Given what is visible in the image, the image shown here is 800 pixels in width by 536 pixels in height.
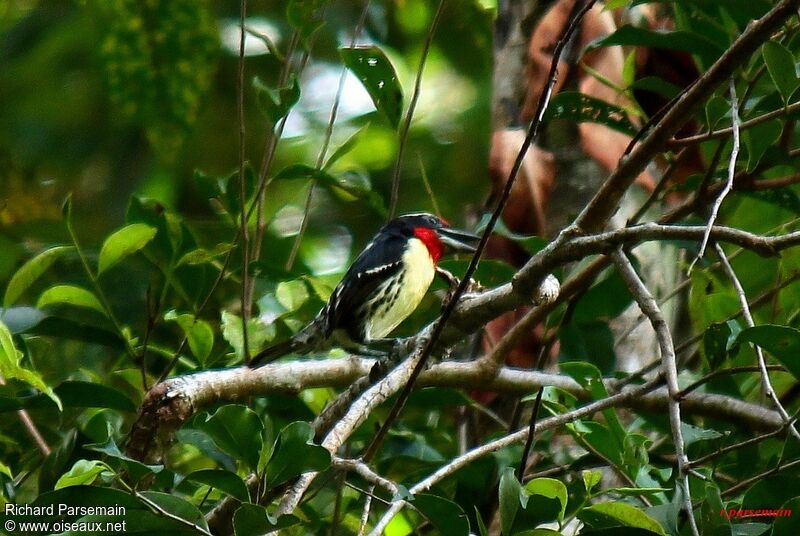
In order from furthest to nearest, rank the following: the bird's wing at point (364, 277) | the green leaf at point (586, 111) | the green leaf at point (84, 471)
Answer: the bird's wing at point (364, 277) → the green leaf at point (586, 111) → the green leaf at point (84, 471)

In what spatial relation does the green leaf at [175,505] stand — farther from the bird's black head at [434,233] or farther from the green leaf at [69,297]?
the bird's black head at [434,233]

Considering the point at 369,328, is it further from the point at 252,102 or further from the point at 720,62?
the point at 252,102

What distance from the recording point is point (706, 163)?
136 inches

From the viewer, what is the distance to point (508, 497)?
6.65 ft

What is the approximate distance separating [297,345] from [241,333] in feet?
1.29

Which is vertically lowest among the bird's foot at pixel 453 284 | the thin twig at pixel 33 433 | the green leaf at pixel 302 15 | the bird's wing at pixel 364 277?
the thin twig at pixel 33 433

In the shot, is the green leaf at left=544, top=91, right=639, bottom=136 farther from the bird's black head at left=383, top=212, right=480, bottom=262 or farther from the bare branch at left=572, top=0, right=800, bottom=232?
the bird's black head at left=383, top=212, right=480, bottom=262

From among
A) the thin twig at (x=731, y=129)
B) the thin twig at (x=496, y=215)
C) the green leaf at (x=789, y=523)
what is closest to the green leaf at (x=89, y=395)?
the thin twig at (x=496, y=215)

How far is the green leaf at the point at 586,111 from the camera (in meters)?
3.09

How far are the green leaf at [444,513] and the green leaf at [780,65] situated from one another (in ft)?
4.08

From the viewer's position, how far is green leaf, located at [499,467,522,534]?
2.02 metres

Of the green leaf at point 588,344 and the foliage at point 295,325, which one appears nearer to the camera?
the foliage at point 295,325

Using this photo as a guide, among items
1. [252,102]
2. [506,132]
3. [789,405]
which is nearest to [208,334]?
[506,132]

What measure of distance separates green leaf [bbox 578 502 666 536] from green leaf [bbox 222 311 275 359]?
54.0 inches
